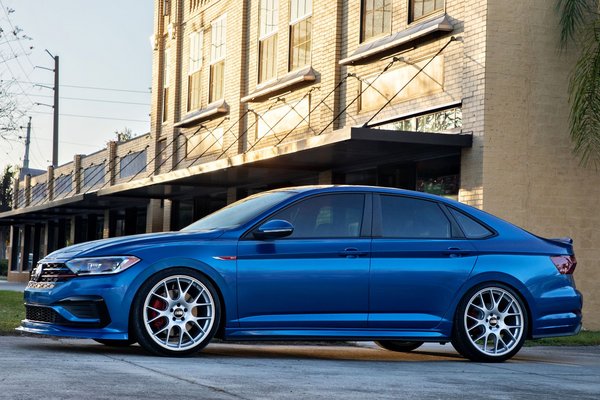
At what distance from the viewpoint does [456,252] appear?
35.0ft

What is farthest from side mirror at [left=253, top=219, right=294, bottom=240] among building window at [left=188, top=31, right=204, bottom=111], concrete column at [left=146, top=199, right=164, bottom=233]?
concrete column at [left=146, top=199, right=164, bottom=233]

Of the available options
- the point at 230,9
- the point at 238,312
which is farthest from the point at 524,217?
the point at 230,9

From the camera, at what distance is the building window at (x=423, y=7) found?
61.6ft

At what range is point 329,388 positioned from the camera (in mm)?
7703

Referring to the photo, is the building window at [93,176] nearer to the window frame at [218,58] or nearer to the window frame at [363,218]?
the window frame at [218,58]

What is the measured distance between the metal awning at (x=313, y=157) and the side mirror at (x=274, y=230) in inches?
271

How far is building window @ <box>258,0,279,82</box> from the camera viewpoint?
25703 mm

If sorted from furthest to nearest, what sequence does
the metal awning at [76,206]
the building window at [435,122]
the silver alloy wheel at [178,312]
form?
1. the metal awning at [76,206]
2. the building window at [435,122]
3. the silver alloy wheel at [178,312]

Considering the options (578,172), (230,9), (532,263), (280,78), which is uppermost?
(230,9)

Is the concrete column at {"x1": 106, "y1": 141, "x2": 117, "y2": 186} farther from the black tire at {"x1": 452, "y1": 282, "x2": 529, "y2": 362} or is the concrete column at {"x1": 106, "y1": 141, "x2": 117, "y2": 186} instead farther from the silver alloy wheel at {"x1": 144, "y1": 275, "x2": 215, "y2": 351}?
the silver alloy wheel at {"x1": 144, "y1": 275, "x2": 215, "y2": 351}

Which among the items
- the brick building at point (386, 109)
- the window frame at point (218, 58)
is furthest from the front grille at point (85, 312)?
the window frame at point (218, 58)

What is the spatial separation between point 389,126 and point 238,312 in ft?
34.3

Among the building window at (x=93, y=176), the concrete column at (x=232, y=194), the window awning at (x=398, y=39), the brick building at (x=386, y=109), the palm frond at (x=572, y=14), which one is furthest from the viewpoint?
the building window at (x=93, y=176)

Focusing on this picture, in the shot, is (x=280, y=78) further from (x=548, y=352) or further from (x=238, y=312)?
(x=238, y=312)
